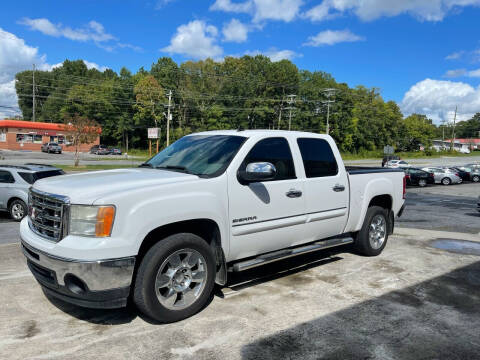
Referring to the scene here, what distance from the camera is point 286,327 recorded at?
3.63 meters

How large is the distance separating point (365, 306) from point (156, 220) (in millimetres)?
2464

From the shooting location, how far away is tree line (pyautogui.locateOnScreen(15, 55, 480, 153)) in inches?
2776

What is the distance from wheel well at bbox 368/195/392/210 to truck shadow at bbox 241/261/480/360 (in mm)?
1915

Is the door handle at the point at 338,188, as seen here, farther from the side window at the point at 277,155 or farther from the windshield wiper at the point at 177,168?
the windshield wiper at the point at 177,168

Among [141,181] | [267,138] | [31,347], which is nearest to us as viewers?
[31,347]

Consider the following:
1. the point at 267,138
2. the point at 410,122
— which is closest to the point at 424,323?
the point at 267,138

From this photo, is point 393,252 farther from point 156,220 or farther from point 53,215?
point 53,215

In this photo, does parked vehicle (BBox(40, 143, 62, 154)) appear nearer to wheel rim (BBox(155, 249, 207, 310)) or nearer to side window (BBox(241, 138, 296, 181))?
side window (BBox(241, 138, 296, 181))

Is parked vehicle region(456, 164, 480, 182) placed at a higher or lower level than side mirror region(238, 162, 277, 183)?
lower

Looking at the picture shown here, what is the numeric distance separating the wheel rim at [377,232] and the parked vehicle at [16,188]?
27.5 ft

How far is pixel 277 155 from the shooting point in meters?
4.64

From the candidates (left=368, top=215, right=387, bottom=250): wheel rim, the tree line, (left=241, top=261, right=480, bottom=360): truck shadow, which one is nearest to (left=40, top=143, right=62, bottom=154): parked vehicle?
the tree line

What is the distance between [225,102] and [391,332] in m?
70.6

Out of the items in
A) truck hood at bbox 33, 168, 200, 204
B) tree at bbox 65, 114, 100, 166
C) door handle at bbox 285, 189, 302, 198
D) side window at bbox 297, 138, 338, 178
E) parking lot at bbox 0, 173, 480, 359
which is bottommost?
parking lot at bbox 0, 173, 480, 359
